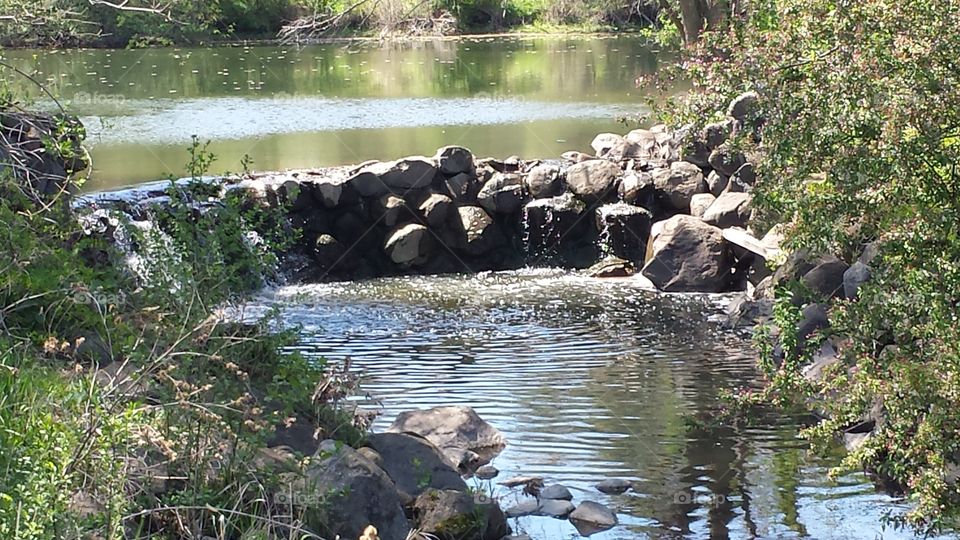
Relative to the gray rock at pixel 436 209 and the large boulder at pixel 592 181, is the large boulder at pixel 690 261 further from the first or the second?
the gray rock at pixel 436 209

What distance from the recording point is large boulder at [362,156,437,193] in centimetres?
1507

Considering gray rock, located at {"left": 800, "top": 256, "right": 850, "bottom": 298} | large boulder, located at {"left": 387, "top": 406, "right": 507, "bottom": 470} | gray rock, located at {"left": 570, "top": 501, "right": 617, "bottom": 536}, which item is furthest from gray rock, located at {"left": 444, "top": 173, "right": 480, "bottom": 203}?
gray rock, located at {"left": 570, "top": 501, "right": 617, "bottom": 536}

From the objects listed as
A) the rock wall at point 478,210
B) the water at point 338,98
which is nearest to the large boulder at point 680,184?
the rock wall at point 478,210

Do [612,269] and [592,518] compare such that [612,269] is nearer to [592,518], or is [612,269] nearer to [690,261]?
[690,261]

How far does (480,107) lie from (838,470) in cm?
1855

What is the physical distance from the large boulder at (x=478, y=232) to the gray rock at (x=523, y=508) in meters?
7.88

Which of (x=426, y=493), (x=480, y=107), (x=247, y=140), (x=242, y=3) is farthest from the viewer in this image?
(x=242, y=3)

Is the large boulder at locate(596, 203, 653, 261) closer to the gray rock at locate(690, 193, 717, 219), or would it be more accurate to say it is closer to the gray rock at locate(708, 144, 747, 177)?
the gray rock at locate(690, 193, 717, 219)

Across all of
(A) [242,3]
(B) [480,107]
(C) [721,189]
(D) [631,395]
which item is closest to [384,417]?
(D) [631,395]

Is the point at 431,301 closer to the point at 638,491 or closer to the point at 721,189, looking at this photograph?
the point at 721,189

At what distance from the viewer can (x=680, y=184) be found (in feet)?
49.3

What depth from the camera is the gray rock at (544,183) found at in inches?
608

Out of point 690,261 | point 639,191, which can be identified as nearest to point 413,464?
point 690,261

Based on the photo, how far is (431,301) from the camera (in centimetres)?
1312
